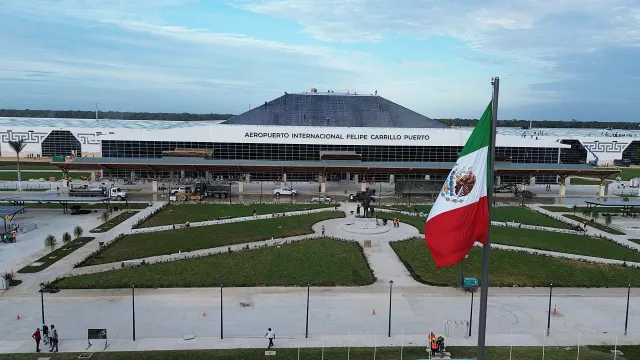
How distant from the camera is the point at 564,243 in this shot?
42.5 metres

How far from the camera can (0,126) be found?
107 m

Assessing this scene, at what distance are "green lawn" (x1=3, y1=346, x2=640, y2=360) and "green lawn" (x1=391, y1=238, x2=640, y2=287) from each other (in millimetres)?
8942

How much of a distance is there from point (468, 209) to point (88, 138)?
106496mm

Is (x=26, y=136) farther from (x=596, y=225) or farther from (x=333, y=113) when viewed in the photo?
(x=596, y=225)

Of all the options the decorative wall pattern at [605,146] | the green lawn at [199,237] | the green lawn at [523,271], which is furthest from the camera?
the decorative wall pattern at [605,146]

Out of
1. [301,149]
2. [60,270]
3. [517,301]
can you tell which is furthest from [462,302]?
[301,149]

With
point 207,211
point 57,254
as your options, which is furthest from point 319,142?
point 57,254

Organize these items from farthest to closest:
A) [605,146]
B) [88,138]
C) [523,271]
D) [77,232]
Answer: [605,146], [88,138], [77,232], [523,271]

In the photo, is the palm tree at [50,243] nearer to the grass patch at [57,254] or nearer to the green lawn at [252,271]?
the grass patch at [57,254]

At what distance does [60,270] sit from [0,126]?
93668 millimetres

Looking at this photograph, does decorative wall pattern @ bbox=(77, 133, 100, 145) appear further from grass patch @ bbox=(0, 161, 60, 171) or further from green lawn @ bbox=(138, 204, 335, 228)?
green lawn @ bbox=(138, 204, 335, 228)

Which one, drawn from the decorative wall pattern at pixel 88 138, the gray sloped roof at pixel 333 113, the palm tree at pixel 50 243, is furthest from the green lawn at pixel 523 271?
the decorative wall pattern at pixel 88 138

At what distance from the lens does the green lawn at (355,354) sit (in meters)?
21.2

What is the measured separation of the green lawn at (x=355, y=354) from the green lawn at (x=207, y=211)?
26838 mm
